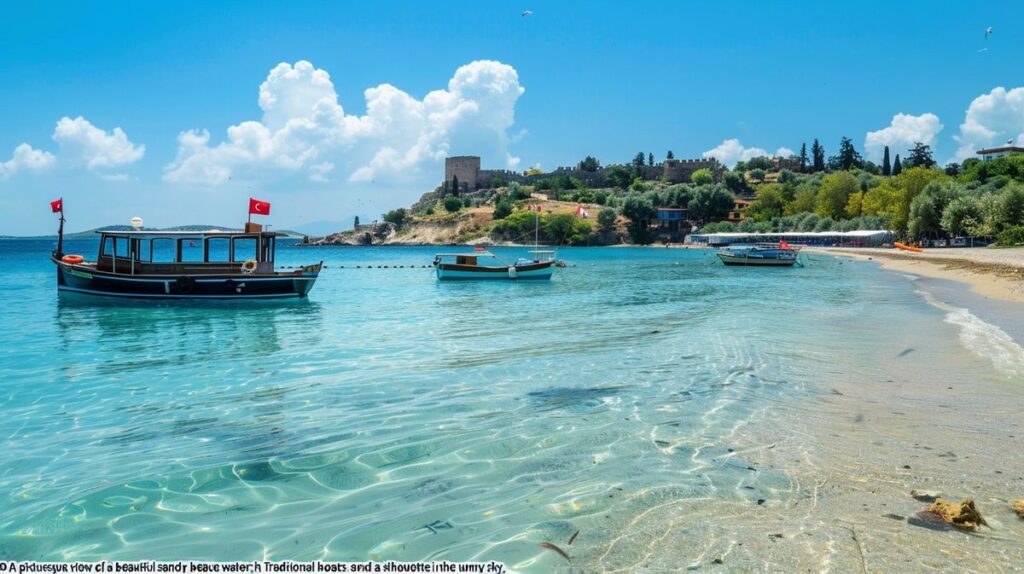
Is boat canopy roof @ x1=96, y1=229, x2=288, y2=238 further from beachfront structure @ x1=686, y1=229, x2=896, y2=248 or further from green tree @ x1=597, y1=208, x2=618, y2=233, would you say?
green tree @ x1=597, y1=208, x2=618, y2=233

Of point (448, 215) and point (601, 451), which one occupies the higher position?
point (448, 215)

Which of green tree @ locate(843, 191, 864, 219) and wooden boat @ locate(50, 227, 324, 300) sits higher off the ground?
green tree @ locate(843, 191, 864, 219)

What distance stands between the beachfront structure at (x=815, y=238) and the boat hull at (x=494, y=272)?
186 feet

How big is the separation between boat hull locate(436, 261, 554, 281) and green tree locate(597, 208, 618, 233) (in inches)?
3396

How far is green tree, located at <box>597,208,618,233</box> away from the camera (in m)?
126

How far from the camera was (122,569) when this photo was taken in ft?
15.0

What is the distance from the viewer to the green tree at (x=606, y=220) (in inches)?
4966

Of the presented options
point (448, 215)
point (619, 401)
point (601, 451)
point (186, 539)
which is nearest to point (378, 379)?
point (619, 401)

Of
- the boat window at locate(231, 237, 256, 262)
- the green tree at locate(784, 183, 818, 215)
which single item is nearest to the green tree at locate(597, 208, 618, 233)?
the green tree at locate(784, 183, 818, 215)

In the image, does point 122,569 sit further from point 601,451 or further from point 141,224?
point 141,224

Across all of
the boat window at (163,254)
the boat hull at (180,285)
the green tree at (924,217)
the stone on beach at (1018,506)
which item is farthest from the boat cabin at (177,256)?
the green tree at (924,217)

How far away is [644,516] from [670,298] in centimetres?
2388

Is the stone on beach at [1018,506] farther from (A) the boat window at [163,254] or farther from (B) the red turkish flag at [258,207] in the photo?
(A) the boat window at [163,254]

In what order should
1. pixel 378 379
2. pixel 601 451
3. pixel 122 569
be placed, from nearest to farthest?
1. pixel 122 569
2. pixel 601 451
3. pixel 378 379
